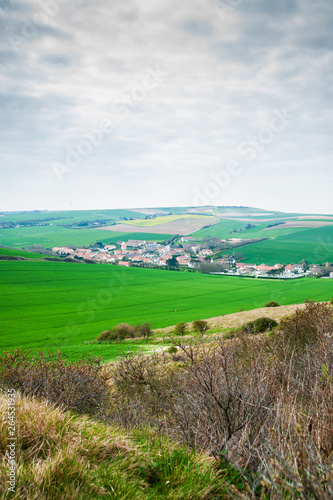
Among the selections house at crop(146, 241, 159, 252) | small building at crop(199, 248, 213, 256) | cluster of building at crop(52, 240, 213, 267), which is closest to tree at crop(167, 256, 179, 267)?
cluster of building at crop(52, 240, 213, 267)

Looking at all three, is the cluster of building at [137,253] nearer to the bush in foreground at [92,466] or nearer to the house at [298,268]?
the house at [298,268]

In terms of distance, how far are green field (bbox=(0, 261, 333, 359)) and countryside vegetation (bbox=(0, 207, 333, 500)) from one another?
400mm

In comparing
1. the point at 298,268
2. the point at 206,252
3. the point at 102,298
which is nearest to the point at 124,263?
the point at 206,252

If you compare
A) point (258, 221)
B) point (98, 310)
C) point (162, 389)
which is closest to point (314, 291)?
point (98, 310)

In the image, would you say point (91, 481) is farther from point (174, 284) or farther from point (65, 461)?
point (174, 284)

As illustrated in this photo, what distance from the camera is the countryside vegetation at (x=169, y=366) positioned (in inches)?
123

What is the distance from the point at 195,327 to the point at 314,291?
34244 mm

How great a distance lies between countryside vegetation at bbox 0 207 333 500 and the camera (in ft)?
10.3

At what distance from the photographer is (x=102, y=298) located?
6378 centimetres

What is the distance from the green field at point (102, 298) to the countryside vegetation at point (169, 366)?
0.40 metres

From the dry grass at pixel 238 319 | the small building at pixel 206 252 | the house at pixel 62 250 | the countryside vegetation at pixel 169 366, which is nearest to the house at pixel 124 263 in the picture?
the countryside vegetation at pixel 169 366

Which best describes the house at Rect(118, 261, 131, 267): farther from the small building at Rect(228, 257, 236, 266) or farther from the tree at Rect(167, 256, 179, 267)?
the small building at Rect(228, 257, 236, 266)

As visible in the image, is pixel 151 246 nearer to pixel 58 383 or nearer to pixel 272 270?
pixel 272 270

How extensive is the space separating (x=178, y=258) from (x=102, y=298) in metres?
45.2
